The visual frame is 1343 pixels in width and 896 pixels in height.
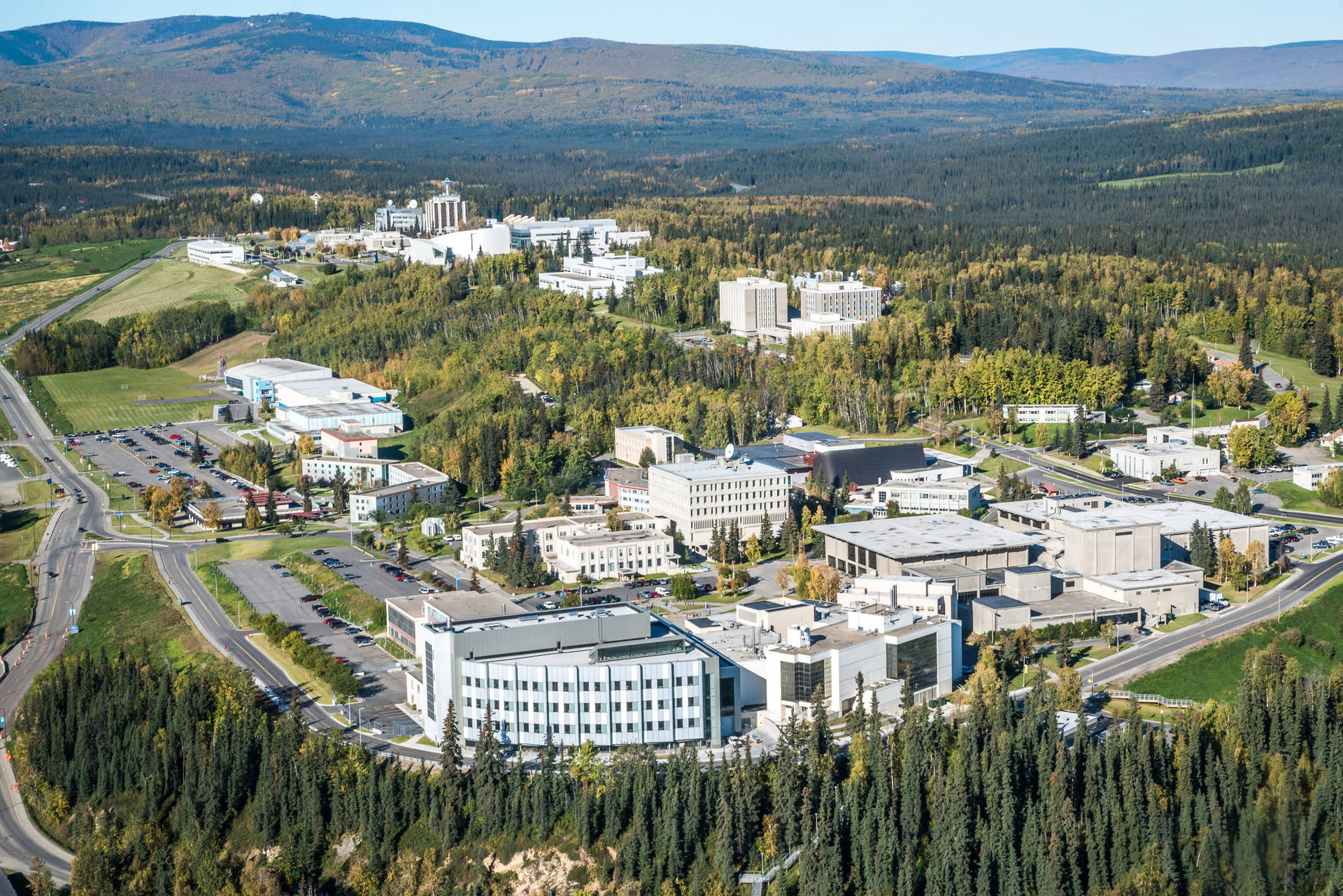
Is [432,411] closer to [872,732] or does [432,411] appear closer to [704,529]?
[704,529]

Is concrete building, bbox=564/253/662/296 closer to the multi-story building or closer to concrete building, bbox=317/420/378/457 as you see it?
concrete building, bbox=317/420/378/457

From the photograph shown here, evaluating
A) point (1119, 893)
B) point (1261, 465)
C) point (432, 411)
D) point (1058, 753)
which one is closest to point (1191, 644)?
point (1058, 753)

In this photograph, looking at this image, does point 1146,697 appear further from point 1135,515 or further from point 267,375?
point 267,375

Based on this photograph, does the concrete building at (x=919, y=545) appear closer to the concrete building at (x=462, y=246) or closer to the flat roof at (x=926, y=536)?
the flat roof at (x=926, y=536)

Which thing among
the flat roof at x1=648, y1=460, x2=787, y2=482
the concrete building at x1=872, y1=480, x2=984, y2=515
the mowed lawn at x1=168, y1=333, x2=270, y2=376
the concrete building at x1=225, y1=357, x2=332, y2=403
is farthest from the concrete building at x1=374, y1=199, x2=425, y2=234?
the concrete building at x1=872, y1=480, x2=984, y2=515

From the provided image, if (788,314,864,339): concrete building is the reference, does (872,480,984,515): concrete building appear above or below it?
below

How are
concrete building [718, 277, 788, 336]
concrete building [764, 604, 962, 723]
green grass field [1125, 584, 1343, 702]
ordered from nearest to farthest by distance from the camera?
concrete building [764, 604, 962, 723] → green grass field [1125, 584, 1343, 702] → concrete building [718, 277, 788, 336]
